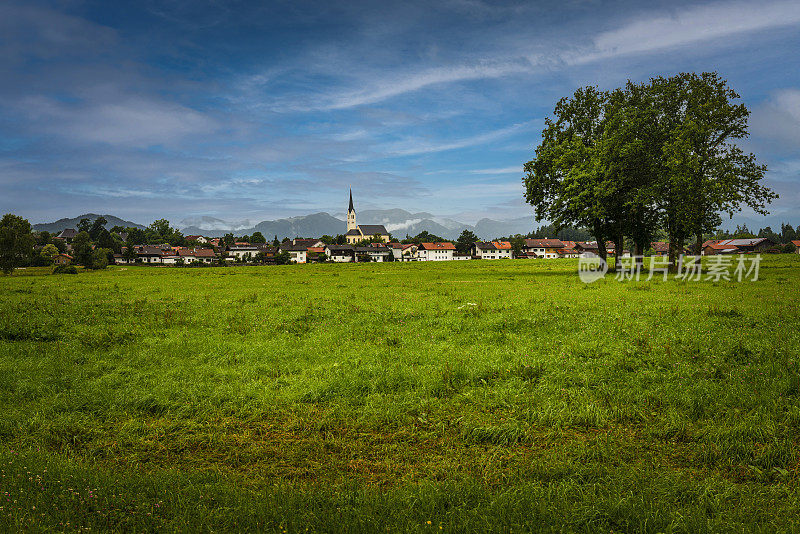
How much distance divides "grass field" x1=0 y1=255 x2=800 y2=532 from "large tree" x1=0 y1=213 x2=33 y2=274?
95.2 meters

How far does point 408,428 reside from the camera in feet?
24.8

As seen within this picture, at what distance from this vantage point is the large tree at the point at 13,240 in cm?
8238

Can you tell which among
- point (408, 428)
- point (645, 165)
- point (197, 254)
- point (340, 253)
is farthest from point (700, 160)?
point (197, 254)

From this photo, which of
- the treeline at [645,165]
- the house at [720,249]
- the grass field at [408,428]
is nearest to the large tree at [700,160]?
the treeline at [645,165]

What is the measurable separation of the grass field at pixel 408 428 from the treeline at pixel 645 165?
2898cm

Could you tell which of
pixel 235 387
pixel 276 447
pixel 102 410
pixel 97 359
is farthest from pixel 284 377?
pixel 97 359

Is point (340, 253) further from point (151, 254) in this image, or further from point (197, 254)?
point (151, 254)

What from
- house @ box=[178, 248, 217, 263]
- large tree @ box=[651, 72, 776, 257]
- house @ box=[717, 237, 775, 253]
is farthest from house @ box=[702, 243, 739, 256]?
house @ box=[178, 248, 217, 263]

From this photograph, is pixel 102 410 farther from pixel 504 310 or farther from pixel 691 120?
pixel 691 120

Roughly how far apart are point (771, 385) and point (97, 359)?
16.7m

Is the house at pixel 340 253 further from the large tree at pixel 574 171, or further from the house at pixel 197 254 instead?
the large tree at pixel 574 171

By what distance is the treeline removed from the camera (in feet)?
127

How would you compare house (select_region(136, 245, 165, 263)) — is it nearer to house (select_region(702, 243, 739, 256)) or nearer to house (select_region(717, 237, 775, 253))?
house (select_region(702, 243, 739, 256))

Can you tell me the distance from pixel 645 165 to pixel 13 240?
371 ft
